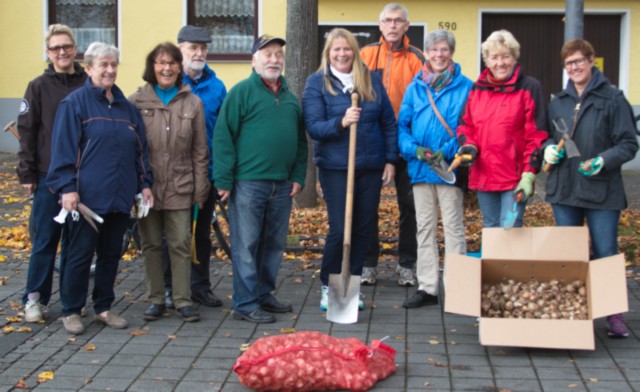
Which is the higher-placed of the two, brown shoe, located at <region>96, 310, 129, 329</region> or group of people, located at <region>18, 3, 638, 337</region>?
group of people, located at <region>18, 3, 638, 337</region>

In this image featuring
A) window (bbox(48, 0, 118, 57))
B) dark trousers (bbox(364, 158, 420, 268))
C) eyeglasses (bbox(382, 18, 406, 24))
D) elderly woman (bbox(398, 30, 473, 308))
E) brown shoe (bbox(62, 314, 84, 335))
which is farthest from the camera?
window (bbox(48, 0, 118, 57))

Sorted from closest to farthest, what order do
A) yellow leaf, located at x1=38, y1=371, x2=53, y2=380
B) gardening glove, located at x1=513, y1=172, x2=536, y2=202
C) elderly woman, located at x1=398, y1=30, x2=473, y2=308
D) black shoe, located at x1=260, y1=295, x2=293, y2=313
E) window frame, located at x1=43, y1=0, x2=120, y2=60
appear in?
yellow leaf, located at x1=38, y1=371, x2=53, y2=380
gardening glove, located at x1=513, y1=172, x2=536, y2=202
elderly woman, located at x1=398, y1=30, x2=473, y2=308
black shoe, located at x1=260, y1=295, x2=293, y2=313
window frame, located at x1=43, y1=0, x2=120, y2=60

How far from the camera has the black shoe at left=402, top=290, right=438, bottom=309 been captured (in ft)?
21.5

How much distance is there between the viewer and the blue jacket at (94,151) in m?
5.66

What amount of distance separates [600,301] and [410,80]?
2376 mm

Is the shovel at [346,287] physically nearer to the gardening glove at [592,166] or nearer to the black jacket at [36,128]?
the gardening glove at [592,166]

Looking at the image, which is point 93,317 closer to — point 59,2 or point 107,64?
point 107,64

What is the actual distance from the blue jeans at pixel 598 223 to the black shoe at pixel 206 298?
8.41 feet

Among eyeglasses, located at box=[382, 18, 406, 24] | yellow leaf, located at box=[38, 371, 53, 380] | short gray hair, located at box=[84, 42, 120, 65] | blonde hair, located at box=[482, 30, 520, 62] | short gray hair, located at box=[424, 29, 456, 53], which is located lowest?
yellow leaf, located at box=[38, 371, 53, 380]

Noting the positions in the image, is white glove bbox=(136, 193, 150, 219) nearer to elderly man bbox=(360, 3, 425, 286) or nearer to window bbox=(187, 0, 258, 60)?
elderly man bbox=(360, 3, 425, 286)

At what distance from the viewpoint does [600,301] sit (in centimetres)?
546

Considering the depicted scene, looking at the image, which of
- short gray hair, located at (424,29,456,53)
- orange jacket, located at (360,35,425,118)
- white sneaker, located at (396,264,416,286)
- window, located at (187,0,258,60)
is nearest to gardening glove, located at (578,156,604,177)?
short gray hair, located at (424,29,456,53)

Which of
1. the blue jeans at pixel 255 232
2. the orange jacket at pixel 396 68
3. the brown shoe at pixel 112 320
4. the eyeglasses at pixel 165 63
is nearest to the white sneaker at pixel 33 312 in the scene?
the brown shoe at pixel 112 320

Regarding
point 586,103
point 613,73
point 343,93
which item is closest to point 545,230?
point 586,103
